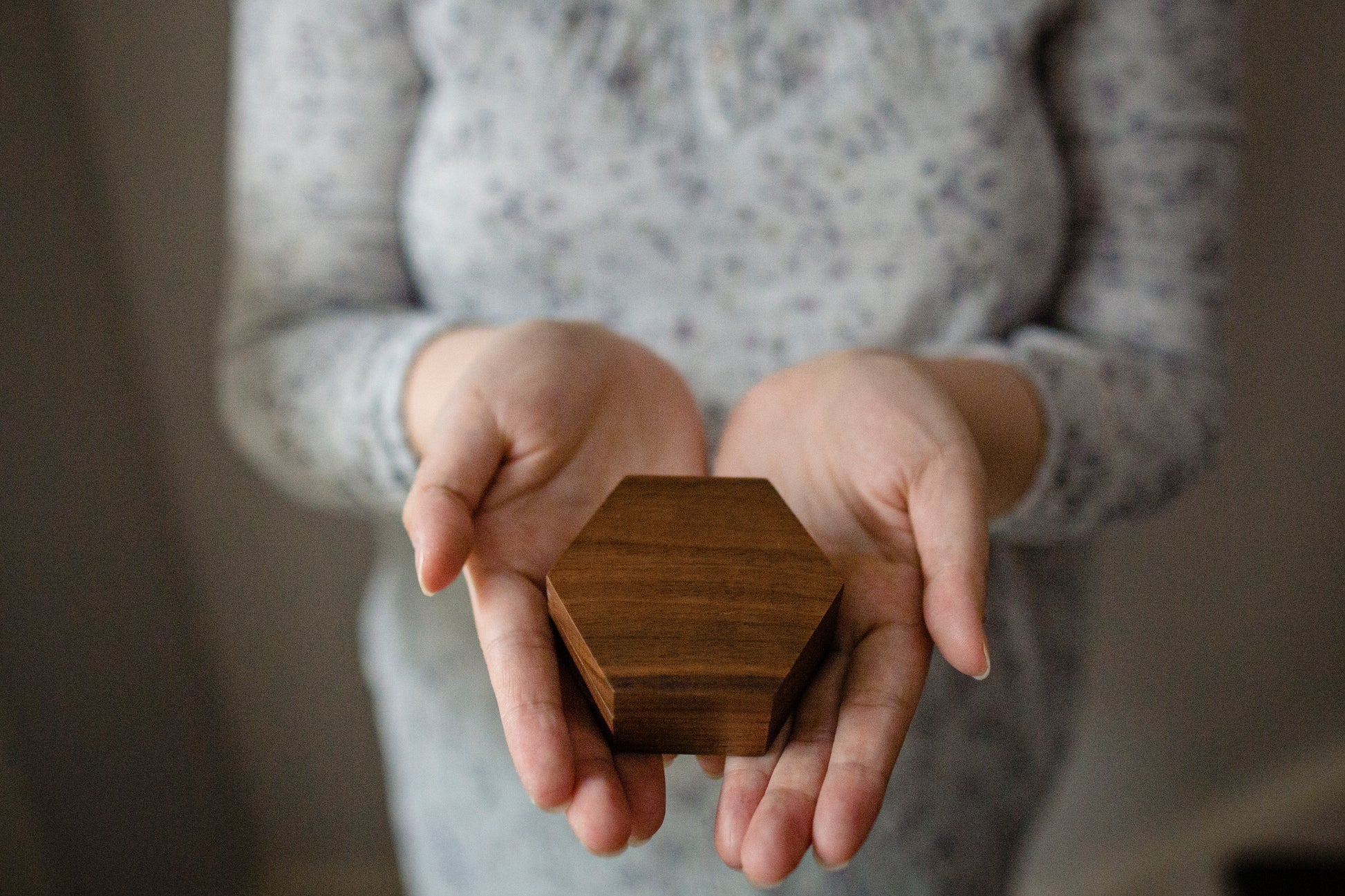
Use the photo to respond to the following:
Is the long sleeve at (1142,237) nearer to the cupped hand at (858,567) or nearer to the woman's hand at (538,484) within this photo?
the cupped hand at (858,567)

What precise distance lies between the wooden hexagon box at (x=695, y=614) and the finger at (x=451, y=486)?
7cm

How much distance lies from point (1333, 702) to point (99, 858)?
181 cm

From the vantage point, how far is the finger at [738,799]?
422 mm

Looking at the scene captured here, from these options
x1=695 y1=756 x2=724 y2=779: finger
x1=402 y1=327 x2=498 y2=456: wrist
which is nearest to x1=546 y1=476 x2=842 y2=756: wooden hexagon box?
x1=695 y1=756 x2=724 y2=779: finger

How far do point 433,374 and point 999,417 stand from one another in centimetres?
40

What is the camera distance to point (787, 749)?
453 millimetres

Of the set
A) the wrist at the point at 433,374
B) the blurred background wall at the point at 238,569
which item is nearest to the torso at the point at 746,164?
the wrist at the point at 433,374

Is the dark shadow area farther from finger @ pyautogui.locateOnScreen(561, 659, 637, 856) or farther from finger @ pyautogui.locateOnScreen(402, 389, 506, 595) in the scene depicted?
finger @ pyautogui.locateOnScreen(561, 659, 637, 856)

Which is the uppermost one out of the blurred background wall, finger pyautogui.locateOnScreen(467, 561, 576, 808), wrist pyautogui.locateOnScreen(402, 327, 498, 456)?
wrist pyautogui.locateOnScreen(402, 327, 498, 456)

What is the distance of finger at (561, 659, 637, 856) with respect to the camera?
0.41 meters

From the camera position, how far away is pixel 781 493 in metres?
0.61

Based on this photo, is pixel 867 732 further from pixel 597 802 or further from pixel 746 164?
pixel 746 164

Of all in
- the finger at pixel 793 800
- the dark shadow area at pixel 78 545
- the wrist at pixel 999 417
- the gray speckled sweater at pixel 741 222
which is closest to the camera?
the finger at pixel 793 800

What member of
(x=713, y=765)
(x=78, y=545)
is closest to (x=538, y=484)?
(x=713, y=765)
